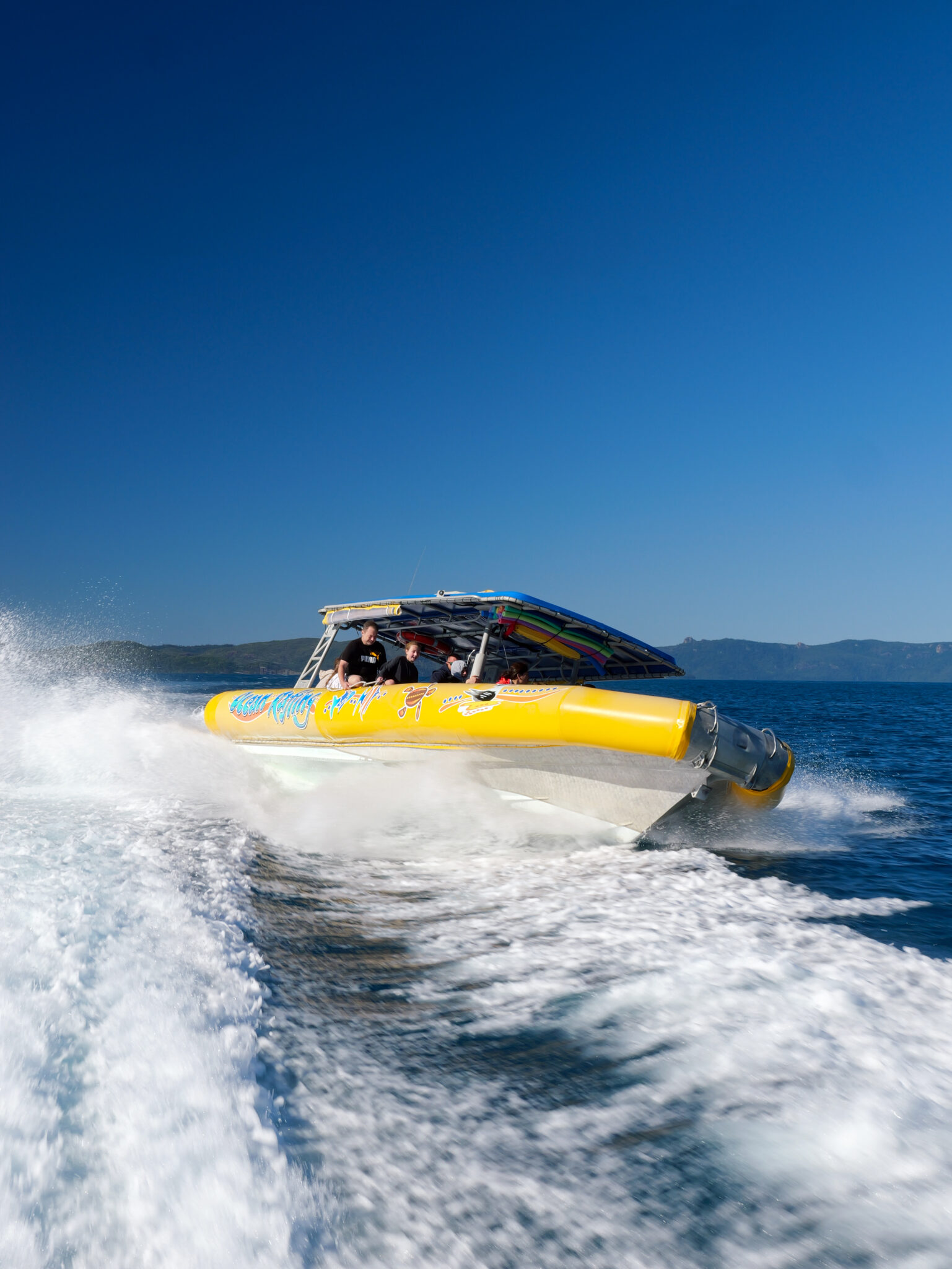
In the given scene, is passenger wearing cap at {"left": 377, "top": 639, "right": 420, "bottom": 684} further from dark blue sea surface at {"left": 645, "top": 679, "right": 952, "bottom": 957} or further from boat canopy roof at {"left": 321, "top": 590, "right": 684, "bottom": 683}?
dark blue sea surface at {"left": 645, "top": 679, "right": 952, "bottom": 957}

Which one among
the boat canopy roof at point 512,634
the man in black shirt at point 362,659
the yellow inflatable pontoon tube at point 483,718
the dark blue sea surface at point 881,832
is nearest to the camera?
the dark blue sea surface at point 881,832

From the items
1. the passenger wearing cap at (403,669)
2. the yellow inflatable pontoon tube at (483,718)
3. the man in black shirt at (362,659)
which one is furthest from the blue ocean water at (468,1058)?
the man in black shirt at (362,659)

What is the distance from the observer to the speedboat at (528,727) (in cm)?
540

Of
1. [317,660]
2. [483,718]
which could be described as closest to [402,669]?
[317,660]

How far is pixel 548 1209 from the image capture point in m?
1.90

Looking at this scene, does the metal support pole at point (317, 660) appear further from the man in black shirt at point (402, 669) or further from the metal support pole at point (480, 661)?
the metal support pole at point (480, 661)

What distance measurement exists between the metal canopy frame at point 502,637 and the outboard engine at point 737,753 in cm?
199

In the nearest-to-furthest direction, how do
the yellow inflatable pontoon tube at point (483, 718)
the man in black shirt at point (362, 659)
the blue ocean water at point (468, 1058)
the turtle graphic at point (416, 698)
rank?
the blue ocean water at point (468, 1058), the yellow inflatable pontoon tube at point (483, 718), the turtle graphic at point (416, 698), the man in black shirt at point (362, 659)

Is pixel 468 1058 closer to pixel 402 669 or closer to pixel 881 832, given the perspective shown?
pixel 402 669

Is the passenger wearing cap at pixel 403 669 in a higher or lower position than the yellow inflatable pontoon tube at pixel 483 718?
higher

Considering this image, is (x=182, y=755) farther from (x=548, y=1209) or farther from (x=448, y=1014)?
(x=548, y=1209)

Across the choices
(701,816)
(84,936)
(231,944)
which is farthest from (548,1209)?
(701,816)

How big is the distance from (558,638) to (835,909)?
4006mm

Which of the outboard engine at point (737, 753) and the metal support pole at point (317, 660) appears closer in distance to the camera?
the outboard engine at point (737, 753)
